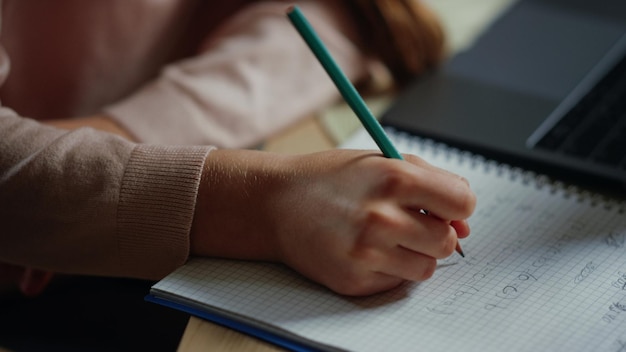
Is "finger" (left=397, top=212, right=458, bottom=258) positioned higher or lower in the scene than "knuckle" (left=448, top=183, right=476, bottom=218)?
lower

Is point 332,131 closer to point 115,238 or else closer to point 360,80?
point 360,80

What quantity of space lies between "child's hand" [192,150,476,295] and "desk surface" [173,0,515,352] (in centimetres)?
6

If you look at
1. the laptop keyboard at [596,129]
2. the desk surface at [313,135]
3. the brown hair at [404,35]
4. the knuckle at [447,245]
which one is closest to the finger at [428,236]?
the knuckle at [447,245]

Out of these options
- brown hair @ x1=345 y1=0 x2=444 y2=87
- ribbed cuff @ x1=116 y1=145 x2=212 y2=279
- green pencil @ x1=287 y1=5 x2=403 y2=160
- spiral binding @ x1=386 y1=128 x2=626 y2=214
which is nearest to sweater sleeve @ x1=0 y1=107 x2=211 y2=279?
ribbed cuff @ x1=116 y1=145 x2=212 y2=279

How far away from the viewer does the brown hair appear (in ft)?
2.64

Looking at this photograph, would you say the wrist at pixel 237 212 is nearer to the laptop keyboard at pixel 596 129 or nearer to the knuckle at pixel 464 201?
the knuckle at pixel 464 201

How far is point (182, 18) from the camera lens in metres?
0.83

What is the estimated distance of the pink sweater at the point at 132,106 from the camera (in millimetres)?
533

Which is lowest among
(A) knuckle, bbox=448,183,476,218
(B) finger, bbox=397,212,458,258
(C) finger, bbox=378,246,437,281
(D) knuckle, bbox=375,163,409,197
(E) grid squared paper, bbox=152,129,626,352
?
(E) grid squared paper, bbox=152,129,626,352

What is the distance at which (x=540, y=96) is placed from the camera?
750 mm

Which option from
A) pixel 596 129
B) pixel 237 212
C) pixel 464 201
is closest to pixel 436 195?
pixel 464 201

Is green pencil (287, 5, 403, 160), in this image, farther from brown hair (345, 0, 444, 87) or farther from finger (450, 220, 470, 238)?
brown hair (345, 0, 444, 87)

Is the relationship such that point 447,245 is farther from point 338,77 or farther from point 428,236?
point 338,77

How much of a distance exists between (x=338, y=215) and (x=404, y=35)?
1.23 ft
